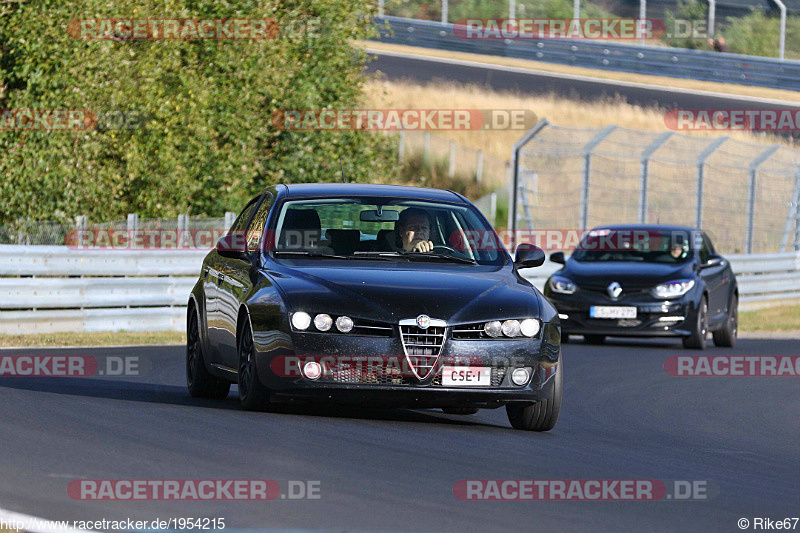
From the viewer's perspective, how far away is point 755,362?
17969 mm

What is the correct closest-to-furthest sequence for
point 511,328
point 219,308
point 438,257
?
1. point 511,328
2. point 438,257
3. point 219,308

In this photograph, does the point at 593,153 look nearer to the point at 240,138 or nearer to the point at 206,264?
the point at 240,138

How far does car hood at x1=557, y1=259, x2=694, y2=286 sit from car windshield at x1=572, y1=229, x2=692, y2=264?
0.34 m

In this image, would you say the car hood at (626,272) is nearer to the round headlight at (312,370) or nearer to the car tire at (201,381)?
the car tire at (201,381)

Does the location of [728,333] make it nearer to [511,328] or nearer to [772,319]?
[772,319]

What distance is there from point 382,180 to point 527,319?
25604mm

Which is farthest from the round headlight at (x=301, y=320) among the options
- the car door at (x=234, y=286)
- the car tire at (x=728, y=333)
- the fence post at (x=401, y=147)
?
the fence post at (x=401, y=147)

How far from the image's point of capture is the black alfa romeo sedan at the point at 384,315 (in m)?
9.44

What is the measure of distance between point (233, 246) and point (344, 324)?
174cm

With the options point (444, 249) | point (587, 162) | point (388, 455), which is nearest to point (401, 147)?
point (587, 162)

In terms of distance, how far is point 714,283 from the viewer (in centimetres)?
2022

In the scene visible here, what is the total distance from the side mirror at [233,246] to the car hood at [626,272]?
28.9 ft

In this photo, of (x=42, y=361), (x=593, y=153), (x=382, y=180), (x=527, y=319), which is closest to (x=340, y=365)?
(x=527, y=319)

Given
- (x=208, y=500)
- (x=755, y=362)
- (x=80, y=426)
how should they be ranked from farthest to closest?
1. (x=755, y=362)
2. (x=80, y=426)
3. (x=208, y=500)
